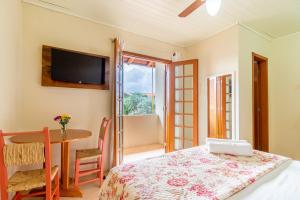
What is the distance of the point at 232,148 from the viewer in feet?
5.26

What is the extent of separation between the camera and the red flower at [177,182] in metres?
1.05

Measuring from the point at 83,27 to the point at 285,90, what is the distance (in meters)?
4.01

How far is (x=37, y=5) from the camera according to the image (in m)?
2.29

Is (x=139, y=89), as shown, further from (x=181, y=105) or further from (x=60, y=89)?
(x=60, y=89)

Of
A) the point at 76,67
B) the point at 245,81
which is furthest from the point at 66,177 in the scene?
the point at 245,81

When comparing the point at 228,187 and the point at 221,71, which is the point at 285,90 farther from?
the point at 228,187

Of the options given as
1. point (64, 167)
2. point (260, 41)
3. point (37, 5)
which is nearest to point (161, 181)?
point (64, 167)

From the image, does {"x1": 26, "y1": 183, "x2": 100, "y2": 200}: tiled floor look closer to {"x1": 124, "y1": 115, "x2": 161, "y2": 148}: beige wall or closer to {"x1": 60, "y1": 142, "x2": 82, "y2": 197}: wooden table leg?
{"x1": 60, "y1": 142, "x2": 82, "y2": 197}: wooden table leg

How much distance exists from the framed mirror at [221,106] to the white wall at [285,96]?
127cm

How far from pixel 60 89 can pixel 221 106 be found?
9.09 ft

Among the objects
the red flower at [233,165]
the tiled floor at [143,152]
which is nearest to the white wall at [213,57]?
the tiled floor at [143,152]

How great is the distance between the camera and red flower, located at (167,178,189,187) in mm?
1051

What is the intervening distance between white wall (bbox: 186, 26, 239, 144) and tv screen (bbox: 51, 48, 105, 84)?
6.63 feet

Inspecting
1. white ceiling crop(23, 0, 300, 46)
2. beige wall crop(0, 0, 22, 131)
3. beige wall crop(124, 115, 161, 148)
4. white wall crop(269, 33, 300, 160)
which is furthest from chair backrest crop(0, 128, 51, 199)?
white wall crop(269, 33, 300, 160)
